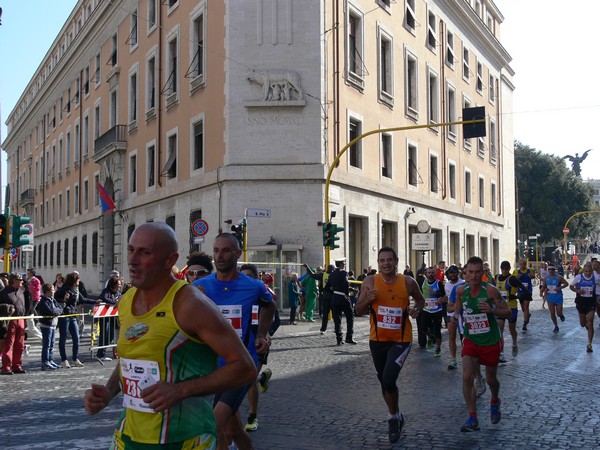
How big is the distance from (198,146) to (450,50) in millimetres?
16139

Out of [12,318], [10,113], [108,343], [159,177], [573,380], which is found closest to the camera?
[573,380]

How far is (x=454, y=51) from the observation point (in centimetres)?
3803

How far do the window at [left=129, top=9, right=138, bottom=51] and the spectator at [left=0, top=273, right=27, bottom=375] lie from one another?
75.6 ft

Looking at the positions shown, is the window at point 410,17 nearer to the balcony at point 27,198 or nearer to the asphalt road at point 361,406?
the asphalt road at point 361,406

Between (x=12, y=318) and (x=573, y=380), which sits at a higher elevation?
(x=12, y=318)

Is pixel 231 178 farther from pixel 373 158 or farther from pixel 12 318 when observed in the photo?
pixel 12 318

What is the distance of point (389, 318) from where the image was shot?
7.02 metres

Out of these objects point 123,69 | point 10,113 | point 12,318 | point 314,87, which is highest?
point 10,113

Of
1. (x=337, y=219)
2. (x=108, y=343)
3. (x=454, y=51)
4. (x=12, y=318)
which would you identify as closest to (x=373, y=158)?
(x=337, y=219)

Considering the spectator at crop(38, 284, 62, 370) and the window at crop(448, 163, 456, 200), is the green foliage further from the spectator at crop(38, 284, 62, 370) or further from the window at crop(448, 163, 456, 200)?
the spectator at crop(38, 284, 62, 370)

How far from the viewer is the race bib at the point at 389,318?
6.98 metres

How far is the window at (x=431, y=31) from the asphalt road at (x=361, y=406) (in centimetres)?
2383

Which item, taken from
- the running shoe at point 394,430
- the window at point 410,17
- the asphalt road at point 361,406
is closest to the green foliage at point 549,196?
the window at point 410,17

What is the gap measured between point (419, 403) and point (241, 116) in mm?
17914
